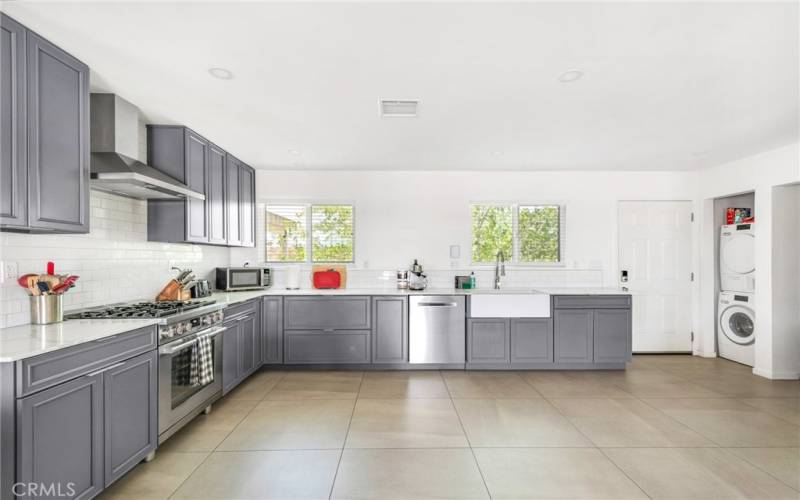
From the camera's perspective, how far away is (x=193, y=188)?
11.7 feet

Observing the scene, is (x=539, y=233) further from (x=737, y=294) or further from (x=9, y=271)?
(x=9, y=271)

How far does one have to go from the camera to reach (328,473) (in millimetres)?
2373

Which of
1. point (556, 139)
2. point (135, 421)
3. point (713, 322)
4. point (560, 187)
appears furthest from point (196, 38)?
point (713, 322)

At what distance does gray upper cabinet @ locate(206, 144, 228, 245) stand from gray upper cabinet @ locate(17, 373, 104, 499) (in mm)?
2144

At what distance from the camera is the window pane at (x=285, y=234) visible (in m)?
5.22

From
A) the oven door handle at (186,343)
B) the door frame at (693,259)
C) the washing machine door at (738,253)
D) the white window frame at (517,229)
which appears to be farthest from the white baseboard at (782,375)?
the oven door handle at (186,343)

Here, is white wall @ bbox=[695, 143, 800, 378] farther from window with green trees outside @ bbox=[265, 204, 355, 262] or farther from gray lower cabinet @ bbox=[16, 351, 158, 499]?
gray lower cabinet @ bbox=[16, 351, 158, 499]

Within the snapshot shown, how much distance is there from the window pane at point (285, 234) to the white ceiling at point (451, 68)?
137 centimetres

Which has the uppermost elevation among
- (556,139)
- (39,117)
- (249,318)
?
→ (556,139)

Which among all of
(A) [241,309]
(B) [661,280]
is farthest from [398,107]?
(B) [661,280]

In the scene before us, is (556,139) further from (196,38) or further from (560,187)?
(196,38)

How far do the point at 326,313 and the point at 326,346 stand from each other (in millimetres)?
370

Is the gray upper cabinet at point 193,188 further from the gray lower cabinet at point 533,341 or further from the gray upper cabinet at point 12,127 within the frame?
the gray lower cabinet at point 533,341

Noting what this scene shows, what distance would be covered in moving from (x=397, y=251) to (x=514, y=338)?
1.78 meters
